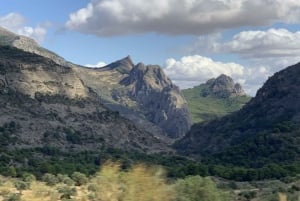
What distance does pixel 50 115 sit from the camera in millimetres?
164875

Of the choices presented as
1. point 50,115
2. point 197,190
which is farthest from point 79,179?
point 50,115

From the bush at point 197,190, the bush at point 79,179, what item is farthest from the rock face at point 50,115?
the bush at point 197,190

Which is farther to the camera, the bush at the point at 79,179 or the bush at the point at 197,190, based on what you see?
the bush at the point at 79,179

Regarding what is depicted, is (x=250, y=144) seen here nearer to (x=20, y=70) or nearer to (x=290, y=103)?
(x=290, y=103)

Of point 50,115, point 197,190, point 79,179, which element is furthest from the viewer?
point 50,115

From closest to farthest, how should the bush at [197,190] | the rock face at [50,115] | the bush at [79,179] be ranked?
the bush at [197,190] < the bush at [79,179] < the rock face at [50,115]

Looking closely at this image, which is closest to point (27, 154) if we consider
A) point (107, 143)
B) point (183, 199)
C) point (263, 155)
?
point (107, 143)

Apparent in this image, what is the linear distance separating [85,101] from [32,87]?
22.4 meters

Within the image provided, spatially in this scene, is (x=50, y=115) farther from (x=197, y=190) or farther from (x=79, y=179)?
(x=197, y=190)

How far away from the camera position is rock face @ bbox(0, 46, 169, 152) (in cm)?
14838

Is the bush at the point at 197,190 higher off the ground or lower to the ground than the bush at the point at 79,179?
higher

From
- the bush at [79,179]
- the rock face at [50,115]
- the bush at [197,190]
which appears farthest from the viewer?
the rock face at [50,115]

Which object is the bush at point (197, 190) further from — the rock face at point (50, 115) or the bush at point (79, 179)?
the rock face at point (50, 115)

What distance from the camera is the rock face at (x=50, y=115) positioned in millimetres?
148375
